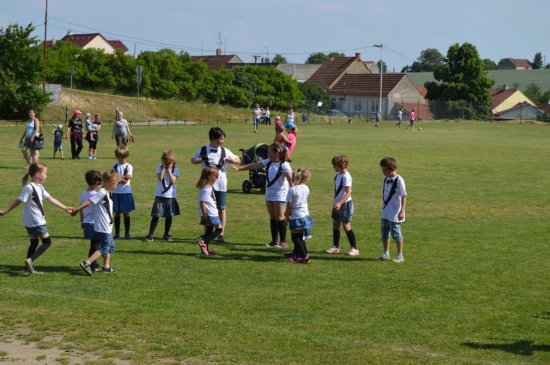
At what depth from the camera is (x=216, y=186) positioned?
549 inches

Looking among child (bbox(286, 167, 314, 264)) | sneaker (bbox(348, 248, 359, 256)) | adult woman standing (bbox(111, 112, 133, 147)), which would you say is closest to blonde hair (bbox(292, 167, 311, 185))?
child (bbox(286, 167, 314, 264))

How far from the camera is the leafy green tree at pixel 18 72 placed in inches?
2253

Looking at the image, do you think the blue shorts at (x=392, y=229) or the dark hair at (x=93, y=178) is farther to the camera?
the blue shorts at (x=392, y=229)

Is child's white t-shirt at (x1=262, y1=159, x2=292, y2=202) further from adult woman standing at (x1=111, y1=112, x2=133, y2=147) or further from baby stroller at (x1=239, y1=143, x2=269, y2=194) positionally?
adult woman standing at (x1=111, y1=112, x2=133, y2=147)

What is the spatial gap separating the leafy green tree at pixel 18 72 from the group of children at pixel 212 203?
46.0 m

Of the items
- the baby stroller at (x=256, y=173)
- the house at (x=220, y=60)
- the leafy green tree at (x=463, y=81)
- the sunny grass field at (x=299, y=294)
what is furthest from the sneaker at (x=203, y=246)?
the house at (x=220, y=60)

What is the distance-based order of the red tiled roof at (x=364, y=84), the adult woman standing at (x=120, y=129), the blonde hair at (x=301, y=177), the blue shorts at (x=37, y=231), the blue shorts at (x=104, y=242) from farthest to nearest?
the red tiled roof at (x=364, y=84)
the adult woman standing at (x=120, y=129)
the blonde hair at (x=301, y=177)
the blue shorts at (x=104, y=242)
the blue shorts at (x=37, y=231)

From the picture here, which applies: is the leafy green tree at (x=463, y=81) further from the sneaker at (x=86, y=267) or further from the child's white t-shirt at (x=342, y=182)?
the sneaker at (x=86, y=267)

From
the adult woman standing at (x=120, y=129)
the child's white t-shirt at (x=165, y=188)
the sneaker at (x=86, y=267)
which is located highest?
the adult woman standing at (x=120, y=129)

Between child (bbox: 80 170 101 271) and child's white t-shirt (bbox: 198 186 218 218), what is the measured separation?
1.93 m

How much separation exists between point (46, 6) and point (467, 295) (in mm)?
60794

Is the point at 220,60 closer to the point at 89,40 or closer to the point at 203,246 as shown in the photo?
the point at 89,40

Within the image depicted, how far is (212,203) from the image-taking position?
13.1 metres

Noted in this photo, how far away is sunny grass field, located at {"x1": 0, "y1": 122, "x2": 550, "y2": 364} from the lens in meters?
8.31
